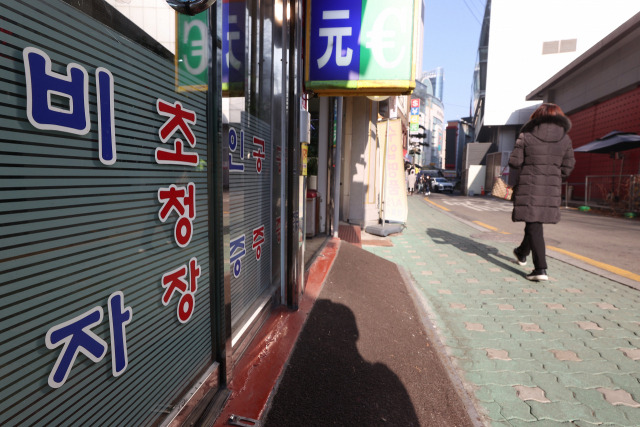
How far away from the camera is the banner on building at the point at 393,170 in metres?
7.53

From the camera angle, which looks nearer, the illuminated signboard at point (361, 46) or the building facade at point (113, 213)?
the building facade at point (113, 213)

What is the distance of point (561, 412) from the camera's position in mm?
1984

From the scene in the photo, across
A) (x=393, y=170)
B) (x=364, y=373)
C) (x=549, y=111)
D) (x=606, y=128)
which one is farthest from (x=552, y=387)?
(x=606, y=128)

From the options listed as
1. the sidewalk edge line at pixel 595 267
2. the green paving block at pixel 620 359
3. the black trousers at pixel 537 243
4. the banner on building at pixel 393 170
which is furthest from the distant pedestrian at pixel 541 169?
the banner on building at pixel 393 170

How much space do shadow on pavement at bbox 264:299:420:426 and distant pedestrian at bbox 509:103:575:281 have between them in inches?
117

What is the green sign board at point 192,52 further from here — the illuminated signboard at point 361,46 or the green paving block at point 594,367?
the green paving block at point 594,367

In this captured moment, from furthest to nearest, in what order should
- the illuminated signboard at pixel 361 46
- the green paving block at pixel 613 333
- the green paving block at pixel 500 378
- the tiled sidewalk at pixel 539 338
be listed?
the illuminated signboard at pixel 361 46
the green paving block at pixel 613 333
the green paving block at pixel 500 378
the tiled sidewalk at pixel 539 338

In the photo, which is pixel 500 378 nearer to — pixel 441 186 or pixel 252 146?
pixel 252 146

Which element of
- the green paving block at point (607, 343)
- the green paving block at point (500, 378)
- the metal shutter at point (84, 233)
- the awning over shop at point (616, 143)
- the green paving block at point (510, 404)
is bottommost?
the green paving block at point (510, 404)

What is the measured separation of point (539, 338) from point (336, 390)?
6.27 ft

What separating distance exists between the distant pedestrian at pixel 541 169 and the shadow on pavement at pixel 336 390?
117 inches

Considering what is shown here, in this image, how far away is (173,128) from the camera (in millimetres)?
1387

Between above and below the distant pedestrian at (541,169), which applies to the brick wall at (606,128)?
above

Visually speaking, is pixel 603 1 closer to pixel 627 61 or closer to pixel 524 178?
pixel 627 61
